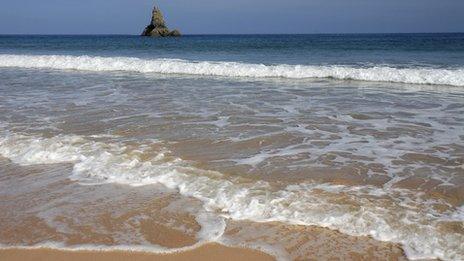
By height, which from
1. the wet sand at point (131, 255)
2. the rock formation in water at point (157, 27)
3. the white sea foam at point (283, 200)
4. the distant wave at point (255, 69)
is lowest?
the wet sand at point (131, 255)

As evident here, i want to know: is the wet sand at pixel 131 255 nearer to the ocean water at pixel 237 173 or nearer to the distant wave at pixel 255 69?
the ocean water at pixel 237 173

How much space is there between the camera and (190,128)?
7.93 metres

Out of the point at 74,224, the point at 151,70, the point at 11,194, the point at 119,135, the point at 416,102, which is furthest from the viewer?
the point at 151,70

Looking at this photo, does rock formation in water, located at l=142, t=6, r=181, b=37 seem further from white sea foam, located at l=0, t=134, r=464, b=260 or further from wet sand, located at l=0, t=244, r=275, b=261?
wet sand, located at l=0, t=244, r=275, b=261

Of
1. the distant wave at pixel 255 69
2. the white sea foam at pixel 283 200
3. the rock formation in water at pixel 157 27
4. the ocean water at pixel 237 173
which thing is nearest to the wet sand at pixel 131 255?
the ocean water at pixel 237 173

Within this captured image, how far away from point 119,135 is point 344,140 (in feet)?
12.4

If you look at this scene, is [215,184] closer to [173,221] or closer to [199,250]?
[173,221]

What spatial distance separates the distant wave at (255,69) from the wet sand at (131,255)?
13.9 m

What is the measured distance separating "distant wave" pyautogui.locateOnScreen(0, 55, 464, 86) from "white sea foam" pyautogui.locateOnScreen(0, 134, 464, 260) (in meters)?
12.4

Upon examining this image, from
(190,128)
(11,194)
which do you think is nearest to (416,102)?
(190,128)

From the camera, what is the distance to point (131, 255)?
357 centimetres

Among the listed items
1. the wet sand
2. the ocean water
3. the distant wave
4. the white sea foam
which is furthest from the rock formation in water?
the wet sand

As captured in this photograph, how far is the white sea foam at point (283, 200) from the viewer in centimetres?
374

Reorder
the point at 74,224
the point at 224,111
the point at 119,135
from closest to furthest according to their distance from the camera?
1. the point at 74,224
2. the point at 119,135
3. the point at 224,111
